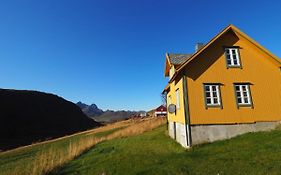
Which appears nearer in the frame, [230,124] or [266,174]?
[266,174]

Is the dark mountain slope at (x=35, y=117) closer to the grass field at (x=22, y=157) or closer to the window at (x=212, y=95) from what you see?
the grass field at (x=22, y=157)

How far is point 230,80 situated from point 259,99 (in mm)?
2643

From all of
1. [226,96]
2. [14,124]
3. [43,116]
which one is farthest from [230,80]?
[43,116]

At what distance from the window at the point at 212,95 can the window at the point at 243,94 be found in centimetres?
156

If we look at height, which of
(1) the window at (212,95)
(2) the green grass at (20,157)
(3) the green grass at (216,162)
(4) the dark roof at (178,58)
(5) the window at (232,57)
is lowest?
(2) the green grass at (20,157)

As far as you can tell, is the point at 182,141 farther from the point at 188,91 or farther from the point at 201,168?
the point at 201,168

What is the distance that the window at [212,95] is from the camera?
15.4 metres

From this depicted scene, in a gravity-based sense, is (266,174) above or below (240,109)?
below

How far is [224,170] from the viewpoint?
28.6 ft

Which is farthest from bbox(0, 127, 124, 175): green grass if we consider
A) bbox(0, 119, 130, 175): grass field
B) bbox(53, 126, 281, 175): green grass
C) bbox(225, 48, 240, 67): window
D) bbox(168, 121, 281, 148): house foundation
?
bbox(225, 48, 240, 67): window

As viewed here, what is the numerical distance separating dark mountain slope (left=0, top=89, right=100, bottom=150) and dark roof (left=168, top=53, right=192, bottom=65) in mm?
63283

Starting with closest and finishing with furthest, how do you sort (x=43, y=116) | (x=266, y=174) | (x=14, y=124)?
1. (x=266, y=174)
2. (x=14, y=124)
3. (x=43, y=116)

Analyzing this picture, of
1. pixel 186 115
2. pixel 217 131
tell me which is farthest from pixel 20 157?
pixel 217 131

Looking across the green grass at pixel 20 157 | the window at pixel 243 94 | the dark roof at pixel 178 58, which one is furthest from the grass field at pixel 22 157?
the window at pixel 243 94
